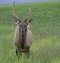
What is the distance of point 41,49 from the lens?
12273mm

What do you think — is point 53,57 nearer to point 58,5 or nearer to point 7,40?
point 7,40

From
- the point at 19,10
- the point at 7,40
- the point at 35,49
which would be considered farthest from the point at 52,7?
the point at 35,49

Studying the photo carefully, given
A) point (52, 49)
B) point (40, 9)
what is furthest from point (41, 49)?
point (40, 9)

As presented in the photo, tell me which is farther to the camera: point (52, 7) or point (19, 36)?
point (52, 7)

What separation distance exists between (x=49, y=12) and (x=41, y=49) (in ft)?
70.3

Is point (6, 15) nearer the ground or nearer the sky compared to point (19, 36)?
nearer the ground

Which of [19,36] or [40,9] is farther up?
[19,36]

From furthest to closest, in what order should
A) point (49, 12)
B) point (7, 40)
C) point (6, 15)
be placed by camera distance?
point (49, 12) → point (6, 15) → point (7, 40)

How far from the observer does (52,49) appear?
479 inches

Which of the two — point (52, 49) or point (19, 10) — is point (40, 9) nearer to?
point (19, 10)

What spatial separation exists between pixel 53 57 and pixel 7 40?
488cm

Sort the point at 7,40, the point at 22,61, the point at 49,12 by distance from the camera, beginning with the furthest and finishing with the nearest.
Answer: the point at 49,12 < the point at 7,40 < the point at 22,61

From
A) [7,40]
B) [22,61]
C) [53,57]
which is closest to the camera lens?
[22,61]

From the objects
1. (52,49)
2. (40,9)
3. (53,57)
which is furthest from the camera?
(40,9)
